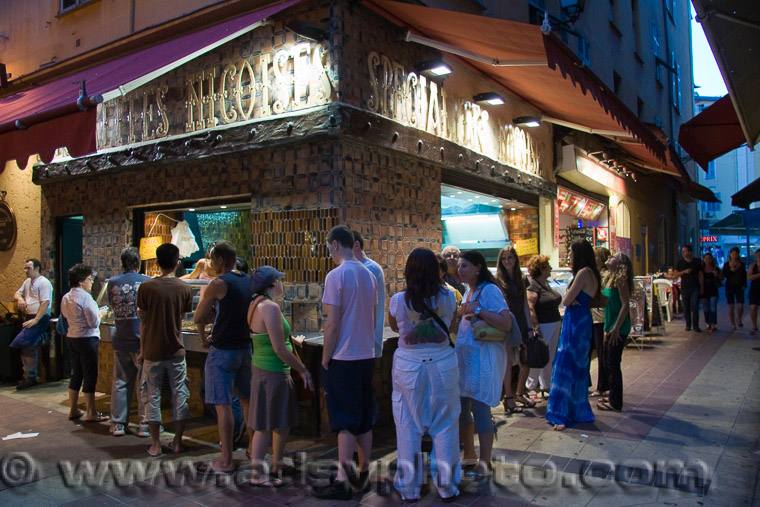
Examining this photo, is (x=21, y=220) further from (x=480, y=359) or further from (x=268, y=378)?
(x=480, y=359)

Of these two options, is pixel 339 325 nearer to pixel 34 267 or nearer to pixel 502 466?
pixel 502 466

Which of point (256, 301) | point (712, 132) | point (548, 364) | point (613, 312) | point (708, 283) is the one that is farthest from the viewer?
point (708, 283)

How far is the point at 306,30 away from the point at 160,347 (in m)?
3.37

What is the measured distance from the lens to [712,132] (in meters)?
8.40

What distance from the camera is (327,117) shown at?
540cm

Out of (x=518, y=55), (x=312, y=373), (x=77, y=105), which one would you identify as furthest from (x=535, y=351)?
(x=77, y=105)

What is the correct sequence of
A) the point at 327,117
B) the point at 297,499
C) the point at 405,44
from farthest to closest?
the point at 405,44 < the point at 327,117 < the point at 297,499

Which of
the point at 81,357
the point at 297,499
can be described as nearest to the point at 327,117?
the point at 297,499

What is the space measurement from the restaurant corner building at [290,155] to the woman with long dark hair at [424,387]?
1.70 metres

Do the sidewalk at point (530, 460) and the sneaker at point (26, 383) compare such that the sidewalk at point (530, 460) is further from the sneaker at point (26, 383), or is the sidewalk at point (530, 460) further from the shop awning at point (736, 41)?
the shop awning at point (736, 41)

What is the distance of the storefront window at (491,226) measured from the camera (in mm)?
10188

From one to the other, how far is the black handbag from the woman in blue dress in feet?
0.63

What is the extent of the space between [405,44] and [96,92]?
3473 millimetres

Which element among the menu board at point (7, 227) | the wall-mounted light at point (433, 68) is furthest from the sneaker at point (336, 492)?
the menu board at point (7, 227)
